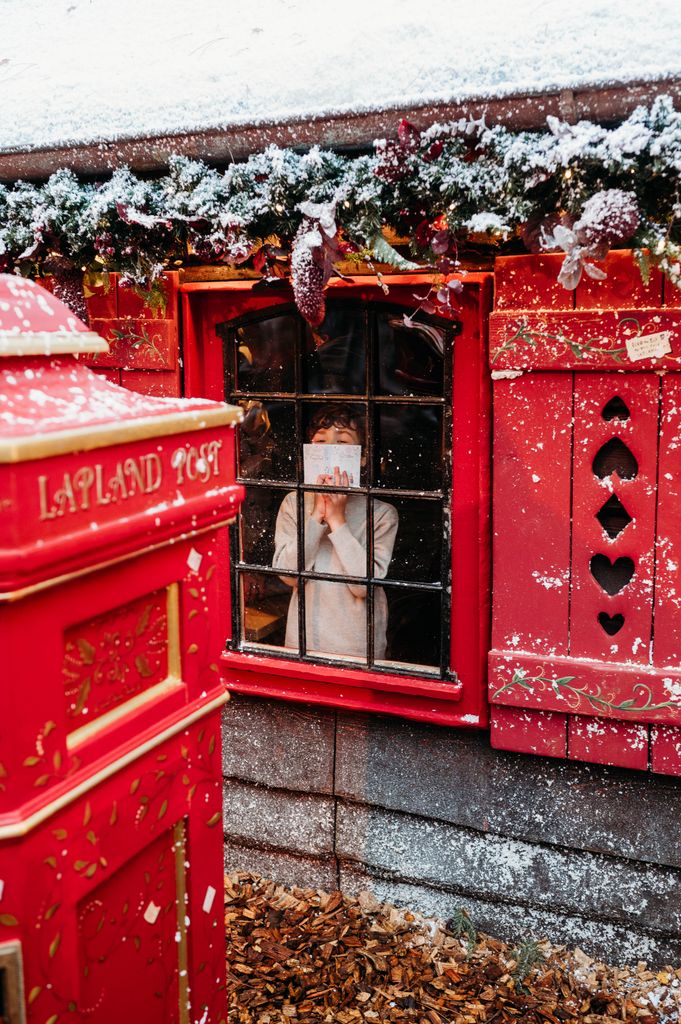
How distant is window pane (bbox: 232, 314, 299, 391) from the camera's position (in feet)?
12.1

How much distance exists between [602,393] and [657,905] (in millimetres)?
1934

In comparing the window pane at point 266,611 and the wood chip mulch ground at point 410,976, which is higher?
the window pane at point 266,611

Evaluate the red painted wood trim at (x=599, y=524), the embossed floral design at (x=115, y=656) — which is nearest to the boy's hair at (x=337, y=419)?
the red painted wood trim at (x=599, y=524)

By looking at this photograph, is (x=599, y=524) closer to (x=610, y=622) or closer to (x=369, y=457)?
(x=610, y=622)

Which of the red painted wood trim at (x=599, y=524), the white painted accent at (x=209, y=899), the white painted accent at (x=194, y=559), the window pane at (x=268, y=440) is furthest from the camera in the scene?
the window pane at (x=268, y=440)

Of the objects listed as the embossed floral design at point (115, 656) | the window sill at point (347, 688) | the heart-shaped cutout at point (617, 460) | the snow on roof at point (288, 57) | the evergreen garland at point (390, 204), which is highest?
the snow on roof at point (288, 57)

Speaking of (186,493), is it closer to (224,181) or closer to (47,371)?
(47,371)

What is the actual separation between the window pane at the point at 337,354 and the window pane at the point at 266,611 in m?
0.88

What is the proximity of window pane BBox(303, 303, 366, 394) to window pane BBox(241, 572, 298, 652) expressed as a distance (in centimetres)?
88

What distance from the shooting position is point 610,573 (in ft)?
10.7

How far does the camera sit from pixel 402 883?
12.3 ft

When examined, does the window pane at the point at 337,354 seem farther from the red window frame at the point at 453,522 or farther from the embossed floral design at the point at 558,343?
the embossed floral design at the point at 558,343

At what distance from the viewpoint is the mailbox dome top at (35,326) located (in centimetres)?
141

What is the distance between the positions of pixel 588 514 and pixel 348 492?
3.29 feet
